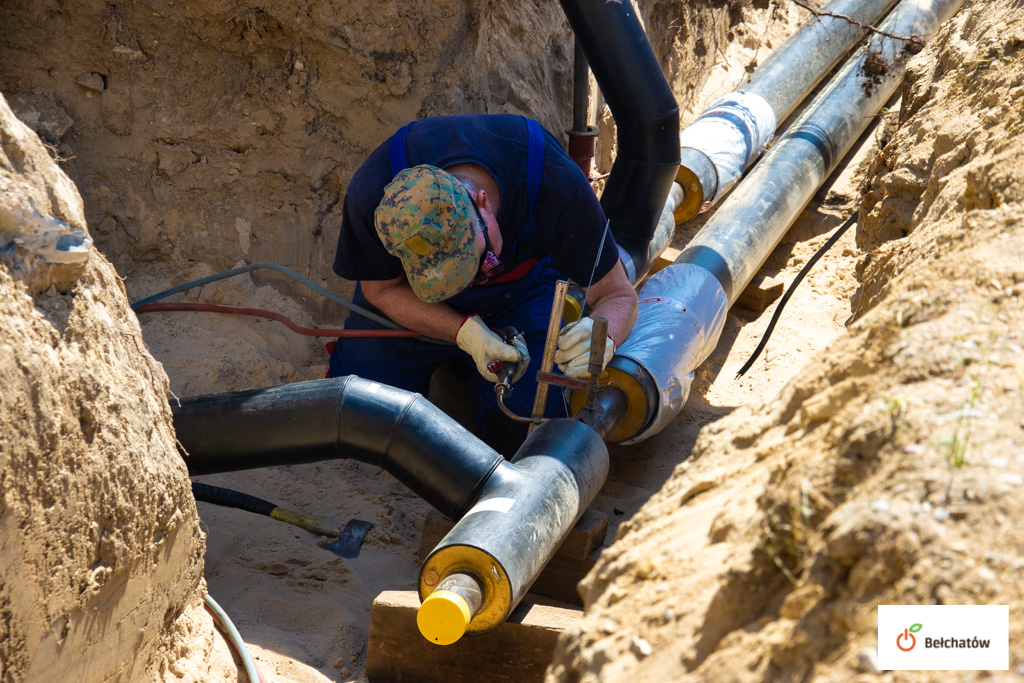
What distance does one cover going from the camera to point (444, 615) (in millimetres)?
1714

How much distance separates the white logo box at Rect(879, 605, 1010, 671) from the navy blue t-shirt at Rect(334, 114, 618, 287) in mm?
2007

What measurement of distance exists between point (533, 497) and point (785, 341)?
2.16 m

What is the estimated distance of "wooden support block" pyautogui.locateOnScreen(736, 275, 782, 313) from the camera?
409 centimetres

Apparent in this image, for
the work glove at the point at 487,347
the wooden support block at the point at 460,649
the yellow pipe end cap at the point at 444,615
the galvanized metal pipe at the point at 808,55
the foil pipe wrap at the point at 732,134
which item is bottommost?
the wooden support block at the point at 460,649

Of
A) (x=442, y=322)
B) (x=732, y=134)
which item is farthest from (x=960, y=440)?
(x=732, y=134)

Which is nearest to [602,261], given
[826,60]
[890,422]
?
[890,422]

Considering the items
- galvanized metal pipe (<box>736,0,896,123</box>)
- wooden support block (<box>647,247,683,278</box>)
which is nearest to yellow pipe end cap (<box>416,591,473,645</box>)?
wooden support block (<box>647,247,683,278</box>)

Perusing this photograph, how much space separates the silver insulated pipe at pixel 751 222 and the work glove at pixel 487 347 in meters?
0.46

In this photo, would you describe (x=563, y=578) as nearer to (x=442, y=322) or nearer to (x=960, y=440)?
(x=442, y=322)

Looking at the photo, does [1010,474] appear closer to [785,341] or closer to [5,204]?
[5,204]

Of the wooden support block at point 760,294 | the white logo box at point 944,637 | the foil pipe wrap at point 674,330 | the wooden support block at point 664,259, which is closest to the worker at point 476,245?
the foil pipe wrap at point 674,330

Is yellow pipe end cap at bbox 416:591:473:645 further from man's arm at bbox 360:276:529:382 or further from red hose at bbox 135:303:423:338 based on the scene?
red hose at bbox 135:303:423:338

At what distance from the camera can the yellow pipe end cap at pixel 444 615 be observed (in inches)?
67.4

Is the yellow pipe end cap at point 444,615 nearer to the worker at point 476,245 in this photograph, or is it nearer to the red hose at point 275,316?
the worker at point 476,245
